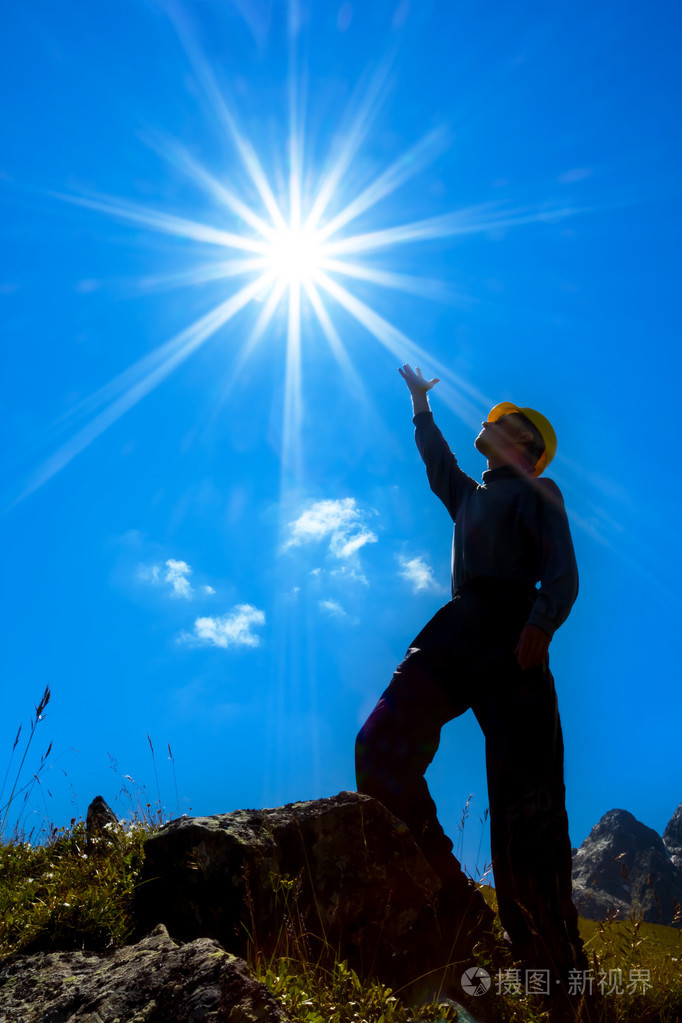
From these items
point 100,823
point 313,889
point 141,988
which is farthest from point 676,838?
point 141,988

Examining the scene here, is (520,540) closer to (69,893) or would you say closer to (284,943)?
(284,943)

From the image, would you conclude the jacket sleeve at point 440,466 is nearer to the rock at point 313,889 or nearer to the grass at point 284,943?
the rock at point 313,889

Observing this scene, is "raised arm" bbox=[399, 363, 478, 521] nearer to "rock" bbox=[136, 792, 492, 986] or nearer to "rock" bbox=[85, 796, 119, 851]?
"rock" bbox=[136, 792, 492, 986]

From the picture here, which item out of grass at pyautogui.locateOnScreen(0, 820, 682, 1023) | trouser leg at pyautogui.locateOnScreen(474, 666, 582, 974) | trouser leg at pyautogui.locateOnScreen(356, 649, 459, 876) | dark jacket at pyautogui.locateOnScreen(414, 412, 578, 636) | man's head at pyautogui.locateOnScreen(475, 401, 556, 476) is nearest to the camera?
grass at pyautogui.locateOnScreen(0, 820, 682, 1023)

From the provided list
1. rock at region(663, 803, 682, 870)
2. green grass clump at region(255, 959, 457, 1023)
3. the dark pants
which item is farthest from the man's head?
rock at region(663, 803, 682, 870)

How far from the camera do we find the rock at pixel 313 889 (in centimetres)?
313

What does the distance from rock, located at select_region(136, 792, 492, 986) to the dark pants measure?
0.34 meters

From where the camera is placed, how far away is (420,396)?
18.5 ft

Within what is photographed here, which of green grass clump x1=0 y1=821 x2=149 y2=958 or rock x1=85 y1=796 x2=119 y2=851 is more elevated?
rock x1=85 y1=796 x2=119 y2=851

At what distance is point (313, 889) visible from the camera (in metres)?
3.28

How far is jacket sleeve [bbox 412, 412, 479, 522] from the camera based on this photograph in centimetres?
514

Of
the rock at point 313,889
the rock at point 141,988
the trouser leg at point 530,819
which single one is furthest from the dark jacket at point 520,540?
the rock at point 141,988

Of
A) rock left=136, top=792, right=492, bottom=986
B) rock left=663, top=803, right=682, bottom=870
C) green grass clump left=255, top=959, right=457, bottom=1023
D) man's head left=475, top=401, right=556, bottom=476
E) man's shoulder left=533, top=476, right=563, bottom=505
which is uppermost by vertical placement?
rock left=663, top=803, right=682, bottom=870

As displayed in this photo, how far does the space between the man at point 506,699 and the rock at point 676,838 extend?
66.4 meters
